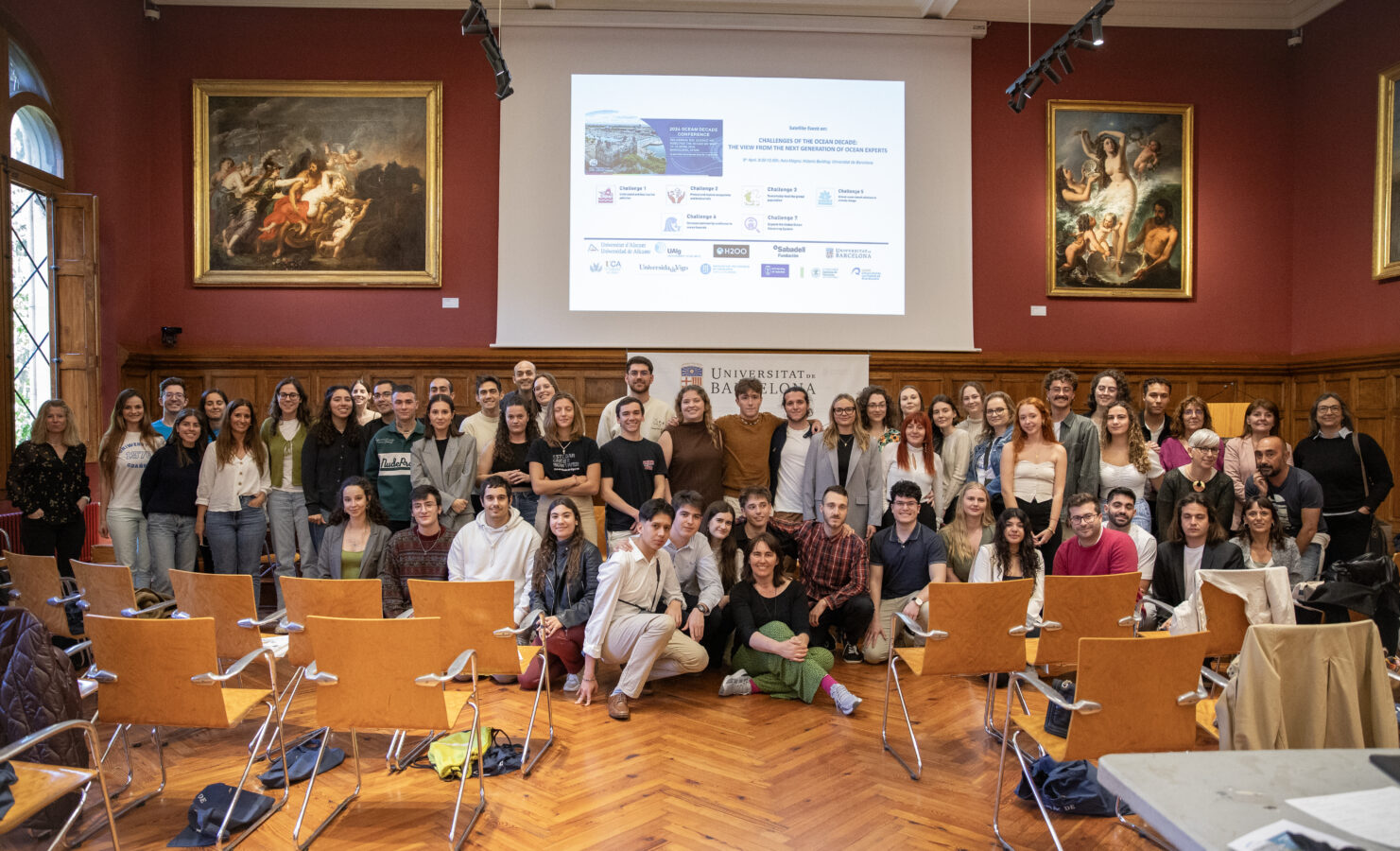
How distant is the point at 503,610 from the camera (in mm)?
3389

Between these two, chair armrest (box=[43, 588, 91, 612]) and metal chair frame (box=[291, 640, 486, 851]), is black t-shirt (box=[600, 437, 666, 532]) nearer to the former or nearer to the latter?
metal chair frame (box=[291, 640, 486, 851])

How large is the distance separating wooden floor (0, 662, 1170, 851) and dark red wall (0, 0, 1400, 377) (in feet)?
16.0

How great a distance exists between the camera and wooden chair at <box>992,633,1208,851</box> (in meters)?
2.49

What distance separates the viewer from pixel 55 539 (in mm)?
4973

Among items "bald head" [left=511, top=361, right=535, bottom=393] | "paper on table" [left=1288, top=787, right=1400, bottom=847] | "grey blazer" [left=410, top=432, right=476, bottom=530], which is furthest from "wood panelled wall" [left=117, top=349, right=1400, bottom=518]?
"paper on table" [left=1288, top=787, right=1400, bottom=847]

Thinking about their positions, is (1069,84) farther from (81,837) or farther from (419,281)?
(81,837)

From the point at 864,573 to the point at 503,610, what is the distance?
7.15ft

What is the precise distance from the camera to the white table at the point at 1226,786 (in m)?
1.42

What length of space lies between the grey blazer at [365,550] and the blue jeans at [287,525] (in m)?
0.57

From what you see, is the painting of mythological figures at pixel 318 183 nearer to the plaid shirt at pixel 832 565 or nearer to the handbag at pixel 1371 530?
the plaid shirt at pixel 832 565

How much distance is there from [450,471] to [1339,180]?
8.41 m

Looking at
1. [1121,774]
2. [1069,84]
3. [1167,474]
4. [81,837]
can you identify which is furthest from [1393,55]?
[81,837]

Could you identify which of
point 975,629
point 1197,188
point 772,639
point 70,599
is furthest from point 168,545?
point 1197,188

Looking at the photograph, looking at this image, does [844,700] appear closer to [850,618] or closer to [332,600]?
[850,618]
